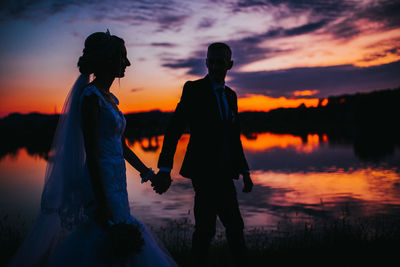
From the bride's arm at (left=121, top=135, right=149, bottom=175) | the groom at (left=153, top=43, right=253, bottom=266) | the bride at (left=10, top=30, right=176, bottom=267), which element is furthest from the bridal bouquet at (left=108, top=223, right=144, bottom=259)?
the groom at (left=153, top=43, right=253, bottom=266)

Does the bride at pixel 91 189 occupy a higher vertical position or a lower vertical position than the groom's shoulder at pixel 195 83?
lower

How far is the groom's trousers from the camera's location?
3734 millimetres

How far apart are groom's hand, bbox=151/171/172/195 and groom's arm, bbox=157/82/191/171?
0.15m

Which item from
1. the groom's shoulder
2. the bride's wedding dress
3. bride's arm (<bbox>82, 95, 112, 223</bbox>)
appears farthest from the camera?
the groom's shoulder

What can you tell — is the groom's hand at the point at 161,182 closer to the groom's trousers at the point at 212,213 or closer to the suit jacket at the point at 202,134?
the suit jacket at the point at 202,134

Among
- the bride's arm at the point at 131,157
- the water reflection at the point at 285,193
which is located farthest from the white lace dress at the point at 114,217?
the water reflection at the point at 285,193

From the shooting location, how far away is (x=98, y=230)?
2.45 meters

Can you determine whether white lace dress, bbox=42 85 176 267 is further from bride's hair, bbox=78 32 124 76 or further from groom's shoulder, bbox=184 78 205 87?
groom's shoulder, bbox=184 78 205 87

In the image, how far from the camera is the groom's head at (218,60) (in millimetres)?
3736

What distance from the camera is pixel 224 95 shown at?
12.8 ft

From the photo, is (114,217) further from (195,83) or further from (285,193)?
(285,193)

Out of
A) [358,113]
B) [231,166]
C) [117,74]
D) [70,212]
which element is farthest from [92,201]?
[358,113]

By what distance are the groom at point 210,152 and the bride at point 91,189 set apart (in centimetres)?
116

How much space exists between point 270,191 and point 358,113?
111 m
